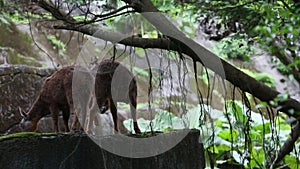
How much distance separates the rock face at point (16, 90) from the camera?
568 centimetres

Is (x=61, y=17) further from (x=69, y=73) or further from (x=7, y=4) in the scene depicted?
(x=7, y=4)

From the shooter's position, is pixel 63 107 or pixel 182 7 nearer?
pixel 63 107

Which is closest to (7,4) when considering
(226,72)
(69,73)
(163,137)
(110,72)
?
(69,73)

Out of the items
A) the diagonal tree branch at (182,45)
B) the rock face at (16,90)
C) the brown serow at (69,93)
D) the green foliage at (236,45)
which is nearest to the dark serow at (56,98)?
the brown serow at (69,93)

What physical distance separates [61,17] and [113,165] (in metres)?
1.10

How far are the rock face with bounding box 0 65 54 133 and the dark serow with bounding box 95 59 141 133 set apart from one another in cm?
241

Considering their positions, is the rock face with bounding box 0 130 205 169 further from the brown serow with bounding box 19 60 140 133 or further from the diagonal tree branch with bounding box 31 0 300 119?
the diagonal tree branch with bounding box 31 0 300 119

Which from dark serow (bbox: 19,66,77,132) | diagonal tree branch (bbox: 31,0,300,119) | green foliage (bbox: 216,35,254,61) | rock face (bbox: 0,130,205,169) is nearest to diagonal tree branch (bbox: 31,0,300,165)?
diagonal tree branch (bbox: 31,0,300,119)

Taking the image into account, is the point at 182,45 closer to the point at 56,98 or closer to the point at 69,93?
the point at 69,93

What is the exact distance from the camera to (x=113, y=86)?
360 centimetres

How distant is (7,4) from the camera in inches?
163

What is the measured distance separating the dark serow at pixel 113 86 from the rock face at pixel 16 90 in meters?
2.41

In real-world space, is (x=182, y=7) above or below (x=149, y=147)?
above

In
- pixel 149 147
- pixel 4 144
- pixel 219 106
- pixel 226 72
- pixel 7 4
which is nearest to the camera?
pixel 4 144
